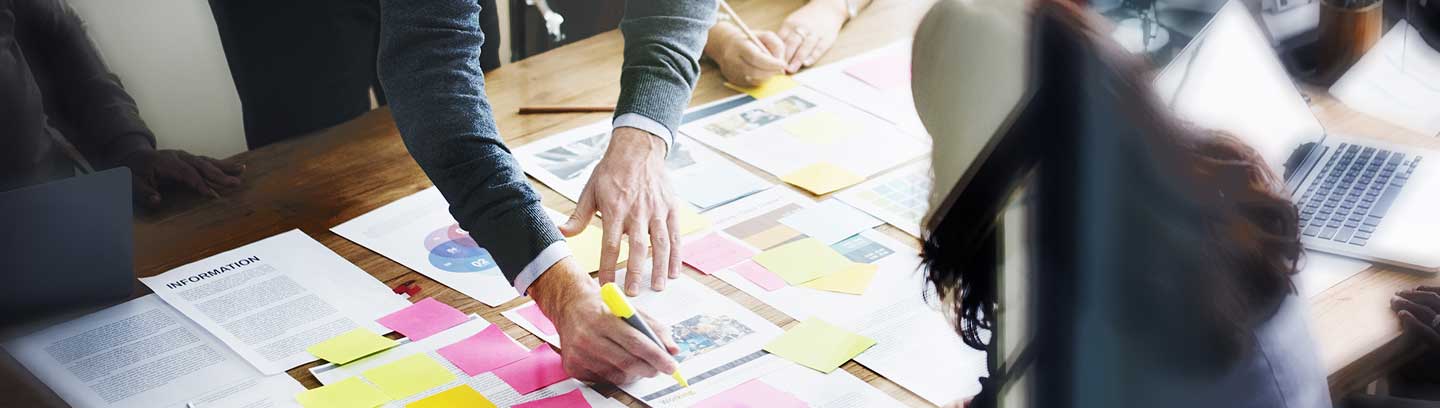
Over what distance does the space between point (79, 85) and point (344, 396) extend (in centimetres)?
88

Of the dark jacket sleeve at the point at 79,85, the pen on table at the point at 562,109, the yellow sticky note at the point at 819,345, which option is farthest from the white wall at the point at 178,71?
the yellow sticky note at the point at 819,345

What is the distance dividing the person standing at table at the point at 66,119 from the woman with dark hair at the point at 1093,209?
1.03 metres

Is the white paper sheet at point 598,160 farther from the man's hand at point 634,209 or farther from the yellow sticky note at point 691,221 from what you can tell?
the man's hand at point 634,209

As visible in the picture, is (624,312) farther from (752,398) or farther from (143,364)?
(143,364)

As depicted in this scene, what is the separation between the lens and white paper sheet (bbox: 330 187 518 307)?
3.71 ft

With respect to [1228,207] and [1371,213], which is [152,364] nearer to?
[1228,207]

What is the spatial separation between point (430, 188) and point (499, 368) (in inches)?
15.1

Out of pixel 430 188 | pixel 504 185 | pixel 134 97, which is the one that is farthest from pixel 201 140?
pixel 504 185

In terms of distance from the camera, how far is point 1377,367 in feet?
2.81

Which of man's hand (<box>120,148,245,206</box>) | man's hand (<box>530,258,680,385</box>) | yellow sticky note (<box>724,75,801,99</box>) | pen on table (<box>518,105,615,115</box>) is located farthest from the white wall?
man's hand (<box>530,258,680,385</box>)

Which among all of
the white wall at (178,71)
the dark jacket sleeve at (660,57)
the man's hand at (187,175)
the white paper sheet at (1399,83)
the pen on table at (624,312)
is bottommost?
the white wall at (178,71)

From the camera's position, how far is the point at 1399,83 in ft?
2.43

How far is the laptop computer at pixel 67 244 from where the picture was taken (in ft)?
3.33

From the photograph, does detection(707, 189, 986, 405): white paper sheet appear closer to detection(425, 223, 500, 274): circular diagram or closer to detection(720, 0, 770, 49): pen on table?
detection(425, 223, 500, 274): circular diagram
